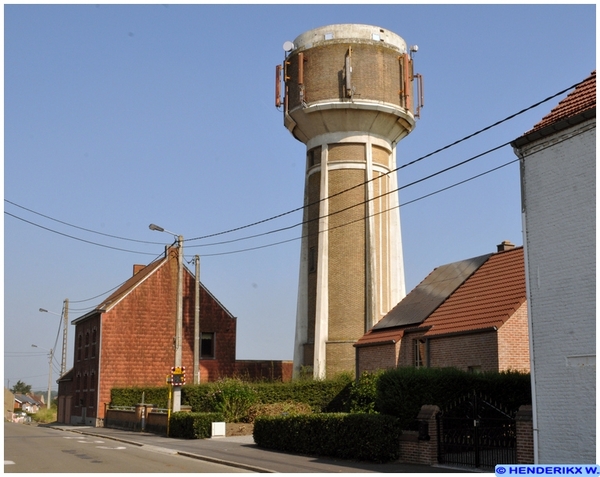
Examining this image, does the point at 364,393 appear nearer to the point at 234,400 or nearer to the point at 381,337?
the point at 381,337

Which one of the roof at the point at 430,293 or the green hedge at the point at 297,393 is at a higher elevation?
the roof at the point at 430,293

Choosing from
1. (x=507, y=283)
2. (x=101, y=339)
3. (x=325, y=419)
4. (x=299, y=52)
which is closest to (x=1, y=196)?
(x=325, y=419)

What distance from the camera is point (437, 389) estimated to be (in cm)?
2208

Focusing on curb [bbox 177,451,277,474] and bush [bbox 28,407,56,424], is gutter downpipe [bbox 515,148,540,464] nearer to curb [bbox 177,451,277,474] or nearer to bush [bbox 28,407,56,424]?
curb [bbox 177,451,277,474]

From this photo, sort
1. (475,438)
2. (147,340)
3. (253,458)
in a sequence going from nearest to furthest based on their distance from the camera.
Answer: (475,438), (253,458), (147,340)

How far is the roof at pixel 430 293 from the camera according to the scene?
31.0 meters

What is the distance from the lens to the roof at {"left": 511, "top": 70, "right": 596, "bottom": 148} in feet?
54.1

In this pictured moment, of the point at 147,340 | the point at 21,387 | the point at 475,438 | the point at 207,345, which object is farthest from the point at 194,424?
the point at 21,387

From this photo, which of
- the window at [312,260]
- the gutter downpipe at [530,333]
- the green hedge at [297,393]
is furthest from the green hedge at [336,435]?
the window at [312,260]

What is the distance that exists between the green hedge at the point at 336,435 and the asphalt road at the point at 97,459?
3057mm

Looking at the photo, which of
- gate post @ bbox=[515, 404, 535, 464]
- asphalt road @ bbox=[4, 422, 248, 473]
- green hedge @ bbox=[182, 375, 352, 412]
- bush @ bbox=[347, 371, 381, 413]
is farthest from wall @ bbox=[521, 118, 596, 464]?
green hedge @ bbox=[182, 375, 352, 412]

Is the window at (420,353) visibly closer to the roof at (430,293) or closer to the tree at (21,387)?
the roof at (430,293)

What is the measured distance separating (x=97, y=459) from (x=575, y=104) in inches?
580

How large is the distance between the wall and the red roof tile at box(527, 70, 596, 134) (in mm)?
400
